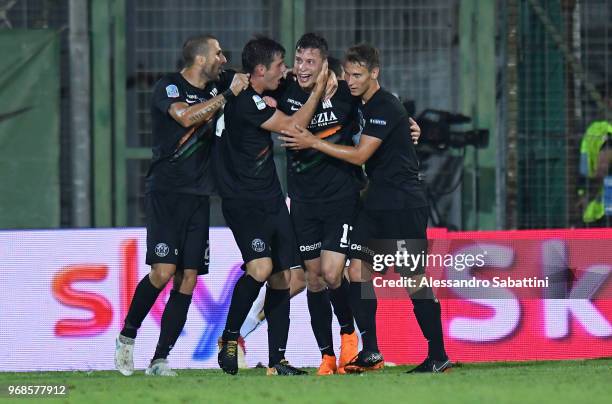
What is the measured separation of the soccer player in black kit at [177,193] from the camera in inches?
376

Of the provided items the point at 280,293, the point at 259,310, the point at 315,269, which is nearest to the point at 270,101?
the point at 315,269

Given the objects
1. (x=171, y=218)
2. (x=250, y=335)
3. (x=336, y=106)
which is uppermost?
(x=336, y=106)

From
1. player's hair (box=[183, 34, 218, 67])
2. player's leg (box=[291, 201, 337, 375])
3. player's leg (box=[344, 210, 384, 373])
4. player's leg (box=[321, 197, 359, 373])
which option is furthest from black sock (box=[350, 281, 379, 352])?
player's hair (box=[183, 34, 218, 67])

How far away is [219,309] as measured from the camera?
11164 millimetres

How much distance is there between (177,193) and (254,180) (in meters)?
0.52

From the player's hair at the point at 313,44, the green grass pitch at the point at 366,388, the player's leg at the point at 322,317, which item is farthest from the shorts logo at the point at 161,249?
the player's hair at the point at 313,44

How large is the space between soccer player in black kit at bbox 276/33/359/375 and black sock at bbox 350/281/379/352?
16cm

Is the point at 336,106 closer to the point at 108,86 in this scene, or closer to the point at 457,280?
the point at 457,280

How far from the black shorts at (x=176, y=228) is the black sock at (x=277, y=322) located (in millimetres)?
543

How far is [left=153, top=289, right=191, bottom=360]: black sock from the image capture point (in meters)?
9.69

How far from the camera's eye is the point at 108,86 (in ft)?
44.9

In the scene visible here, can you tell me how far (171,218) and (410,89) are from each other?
452cm

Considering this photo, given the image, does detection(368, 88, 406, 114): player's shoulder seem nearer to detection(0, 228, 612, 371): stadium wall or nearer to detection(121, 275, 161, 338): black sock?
detection(121, 275, 161, 338): black sock

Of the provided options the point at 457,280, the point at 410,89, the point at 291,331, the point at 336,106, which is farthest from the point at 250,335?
the point at 410,89
